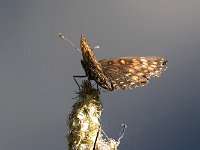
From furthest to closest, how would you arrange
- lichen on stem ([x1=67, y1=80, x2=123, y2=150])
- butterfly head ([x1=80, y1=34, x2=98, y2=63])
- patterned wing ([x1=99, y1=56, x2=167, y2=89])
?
1. patterned wing ([x1=99, y1=56, x2=167, y2=89])
2. butterfly head ([x1=80, y1=34, x2=98, y2=63])
3. lichen on stem ([x1=67, y1=80, x2=123, y2=150])

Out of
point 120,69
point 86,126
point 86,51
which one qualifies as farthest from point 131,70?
point 86,126

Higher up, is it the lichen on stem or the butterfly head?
the butterfly head

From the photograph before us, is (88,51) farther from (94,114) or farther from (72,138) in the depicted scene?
(72,138)

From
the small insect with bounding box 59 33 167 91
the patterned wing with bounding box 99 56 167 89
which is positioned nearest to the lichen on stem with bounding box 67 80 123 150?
the small insect with bounding box 59 33 167 91

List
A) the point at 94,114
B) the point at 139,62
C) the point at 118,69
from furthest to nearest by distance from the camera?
1. the point at 139,62
2. the point at 118,69
3. the point at 94,114

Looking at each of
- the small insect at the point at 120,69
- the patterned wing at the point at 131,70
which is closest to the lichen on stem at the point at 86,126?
the small insect at the point at 120,69

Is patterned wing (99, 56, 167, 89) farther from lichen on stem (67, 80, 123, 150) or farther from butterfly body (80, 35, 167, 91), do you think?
lichen on stem (67, 80, 123, 150)

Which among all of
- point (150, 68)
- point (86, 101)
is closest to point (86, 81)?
point (86, 101)

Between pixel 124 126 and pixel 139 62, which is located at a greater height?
pixel 139 62

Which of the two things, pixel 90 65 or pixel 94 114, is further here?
pixel 90 65
